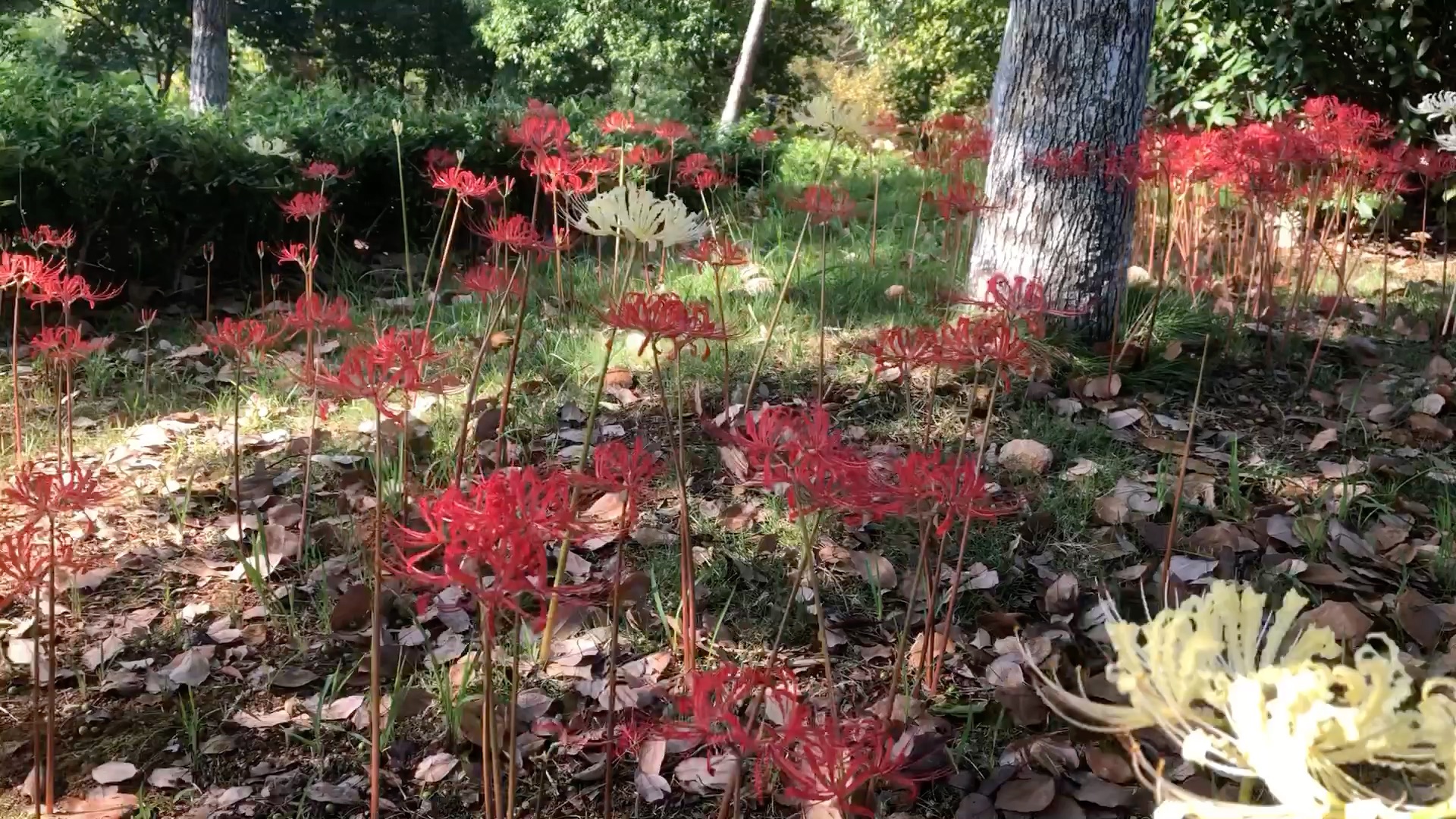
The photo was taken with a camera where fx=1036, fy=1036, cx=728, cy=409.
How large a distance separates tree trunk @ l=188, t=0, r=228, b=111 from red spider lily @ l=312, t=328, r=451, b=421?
9.43 meters

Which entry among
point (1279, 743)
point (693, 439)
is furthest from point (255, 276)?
point (1279, 743)

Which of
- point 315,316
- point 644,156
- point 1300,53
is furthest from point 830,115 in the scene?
point 1300,53

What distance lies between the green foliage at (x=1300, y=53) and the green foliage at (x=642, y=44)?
1046 centimetres

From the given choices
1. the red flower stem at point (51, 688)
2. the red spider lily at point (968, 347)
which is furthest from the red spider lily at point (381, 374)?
the red spider lily at point (968, 347)

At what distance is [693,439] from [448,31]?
23073mm

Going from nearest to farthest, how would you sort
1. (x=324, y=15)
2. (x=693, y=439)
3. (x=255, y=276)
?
(x=693, y=439) → (x=255, y=276) → (x=324, y=15)

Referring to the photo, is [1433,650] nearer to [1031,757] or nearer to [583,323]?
[1031,757]

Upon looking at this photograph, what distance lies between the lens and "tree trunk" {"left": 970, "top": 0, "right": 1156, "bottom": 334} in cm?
325

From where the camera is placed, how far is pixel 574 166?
2.90m

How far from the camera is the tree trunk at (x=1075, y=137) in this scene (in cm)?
325

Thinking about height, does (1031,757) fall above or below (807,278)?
below

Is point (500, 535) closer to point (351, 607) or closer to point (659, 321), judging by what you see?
point (659, 321)

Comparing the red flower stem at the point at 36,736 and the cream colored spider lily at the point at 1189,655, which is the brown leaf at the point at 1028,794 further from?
the red flower stem at the point at 36,736

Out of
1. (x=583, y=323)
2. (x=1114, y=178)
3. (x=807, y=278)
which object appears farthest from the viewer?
(x=807, y=278)
